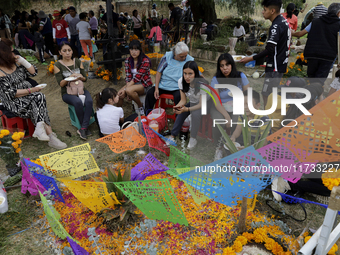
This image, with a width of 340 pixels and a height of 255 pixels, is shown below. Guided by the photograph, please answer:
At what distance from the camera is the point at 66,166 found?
2738 millimetres

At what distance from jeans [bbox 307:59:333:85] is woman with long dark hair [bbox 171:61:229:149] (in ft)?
7.19

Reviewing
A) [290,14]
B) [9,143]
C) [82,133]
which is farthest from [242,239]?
[290,14]

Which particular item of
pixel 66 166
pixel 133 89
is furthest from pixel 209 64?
pixel 66 166

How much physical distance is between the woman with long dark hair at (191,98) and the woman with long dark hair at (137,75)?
3.07ft

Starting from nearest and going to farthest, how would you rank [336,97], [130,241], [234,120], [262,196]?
[336,97], [130,241], [262,196], [234,120]

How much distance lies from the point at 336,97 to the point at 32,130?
4.04 m

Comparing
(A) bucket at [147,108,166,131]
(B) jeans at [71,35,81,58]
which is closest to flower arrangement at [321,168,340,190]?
(A) bucket at [147,108,166,131]

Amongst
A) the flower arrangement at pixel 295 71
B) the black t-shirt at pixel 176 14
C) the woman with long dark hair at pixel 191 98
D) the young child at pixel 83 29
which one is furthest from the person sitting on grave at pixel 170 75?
the black t-shirt at pixel 176 14

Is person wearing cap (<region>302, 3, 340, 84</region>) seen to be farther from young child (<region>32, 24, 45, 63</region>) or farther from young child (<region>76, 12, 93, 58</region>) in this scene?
young child (<region>32, 24, 45, 63</region>)

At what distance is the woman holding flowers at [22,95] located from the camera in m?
3.51

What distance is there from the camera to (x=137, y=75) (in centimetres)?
443

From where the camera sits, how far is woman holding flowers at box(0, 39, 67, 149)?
11.5 ft

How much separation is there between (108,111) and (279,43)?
105 inches

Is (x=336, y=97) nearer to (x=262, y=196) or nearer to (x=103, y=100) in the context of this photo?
(x=262, y=196)
